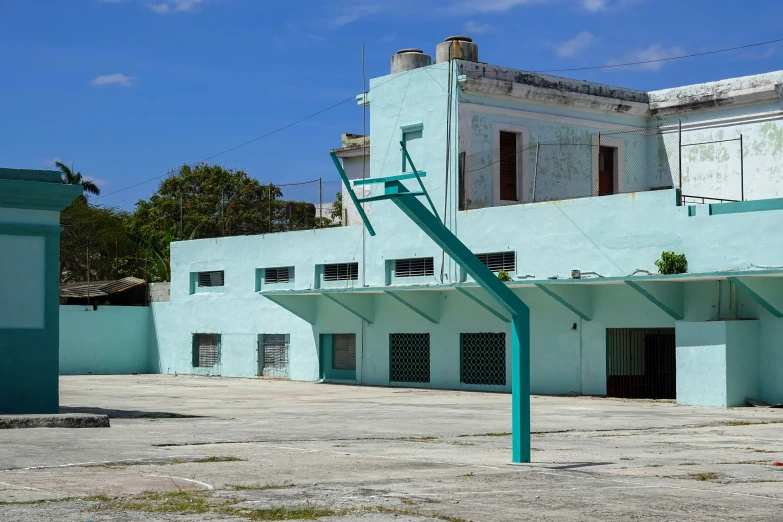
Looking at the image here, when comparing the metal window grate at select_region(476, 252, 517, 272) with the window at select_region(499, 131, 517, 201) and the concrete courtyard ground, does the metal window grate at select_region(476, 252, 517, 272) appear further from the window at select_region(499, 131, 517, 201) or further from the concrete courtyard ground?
the concrete courtyard ground

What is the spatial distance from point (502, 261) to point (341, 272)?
6.30m

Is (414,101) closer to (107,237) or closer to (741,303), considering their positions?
(741,303)

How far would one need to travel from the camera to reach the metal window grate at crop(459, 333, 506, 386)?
28156 millimetres

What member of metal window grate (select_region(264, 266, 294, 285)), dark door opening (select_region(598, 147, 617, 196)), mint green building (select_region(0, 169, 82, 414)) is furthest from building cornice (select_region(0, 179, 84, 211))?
dark door opening (select_region(598, 147, 617, 196))

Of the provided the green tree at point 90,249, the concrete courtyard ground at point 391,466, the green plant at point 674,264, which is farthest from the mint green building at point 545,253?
the green tree at point 90,249

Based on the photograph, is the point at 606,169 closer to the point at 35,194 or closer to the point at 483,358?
the point at 483,358

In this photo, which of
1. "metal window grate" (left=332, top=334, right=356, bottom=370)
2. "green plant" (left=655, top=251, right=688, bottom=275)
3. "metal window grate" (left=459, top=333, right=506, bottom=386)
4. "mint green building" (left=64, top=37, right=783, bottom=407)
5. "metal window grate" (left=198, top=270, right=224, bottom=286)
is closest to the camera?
"mint green building" (left=64, top=37, right=783, bottom=407)

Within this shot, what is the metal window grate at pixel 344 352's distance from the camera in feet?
107

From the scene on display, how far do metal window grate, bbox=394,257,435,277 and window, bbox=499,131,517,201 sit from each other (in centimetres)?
280

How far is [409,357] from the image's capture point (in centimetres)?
3069

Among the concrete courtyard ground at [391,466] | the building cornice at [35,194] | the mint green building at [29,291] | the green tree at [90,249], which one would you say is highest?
the green tree at [90,249]

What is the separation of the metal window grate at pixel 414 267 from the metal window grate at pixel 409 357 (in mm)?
1757

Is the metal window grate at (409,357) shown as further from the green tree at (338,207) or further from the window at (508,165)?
the green tree at (338,207)

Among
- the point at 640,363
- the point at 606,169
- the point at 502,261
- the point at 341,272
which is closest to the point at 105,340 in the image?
the point at 341,272
